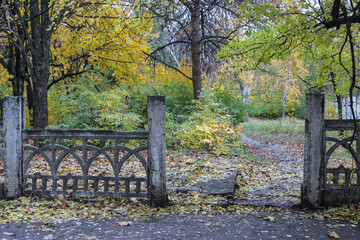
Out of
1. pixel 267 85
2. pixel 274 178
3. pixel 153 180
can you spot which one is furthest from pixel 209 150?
pixel 267 85

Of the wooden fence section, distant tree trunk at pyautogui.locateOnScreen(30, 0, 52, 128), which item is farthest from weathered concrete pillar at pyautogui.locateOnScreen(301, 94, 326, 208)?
distant tree trunk at pyautogui.locateOnScreen(30, 0, 52, 128)

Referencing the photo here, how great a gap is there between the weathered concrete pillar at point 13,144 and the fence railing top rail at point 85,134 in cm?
19

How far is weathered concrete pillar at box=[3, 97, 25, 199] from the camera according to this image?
5344 millimetres

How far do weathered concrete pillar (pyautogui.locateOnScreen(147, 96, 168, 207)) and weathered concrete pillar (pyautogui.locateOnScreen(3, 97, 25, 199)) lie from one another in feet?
7.54

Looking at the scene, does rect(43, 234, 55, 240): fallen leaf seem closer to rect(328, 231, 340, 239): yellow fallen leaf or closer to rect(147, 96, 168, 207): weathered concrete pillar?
rect(147, 96, 168, 207): weathered concrete pillar

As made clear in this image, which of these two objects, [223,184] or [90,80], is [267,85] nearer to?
[90,80]

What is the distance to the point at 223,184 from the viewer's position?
640 centimetres

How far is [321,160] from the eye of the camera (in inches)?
196

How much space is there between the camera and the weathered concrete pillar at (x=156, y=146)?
505 centimetres

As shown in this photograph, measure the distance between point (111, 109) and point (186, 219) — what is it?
7.32 m

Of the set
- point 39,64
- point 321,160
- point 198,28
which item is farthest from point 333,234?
point 198,28

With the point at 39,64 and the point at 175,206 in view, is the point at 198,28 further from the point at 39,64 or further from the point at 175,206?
the point at 175,206

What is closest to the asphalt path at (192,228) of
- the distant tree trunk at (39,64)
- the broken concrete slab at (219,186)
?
the broken concrete slab at (219,186)

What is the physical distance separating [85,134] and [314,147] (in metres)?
3.77
